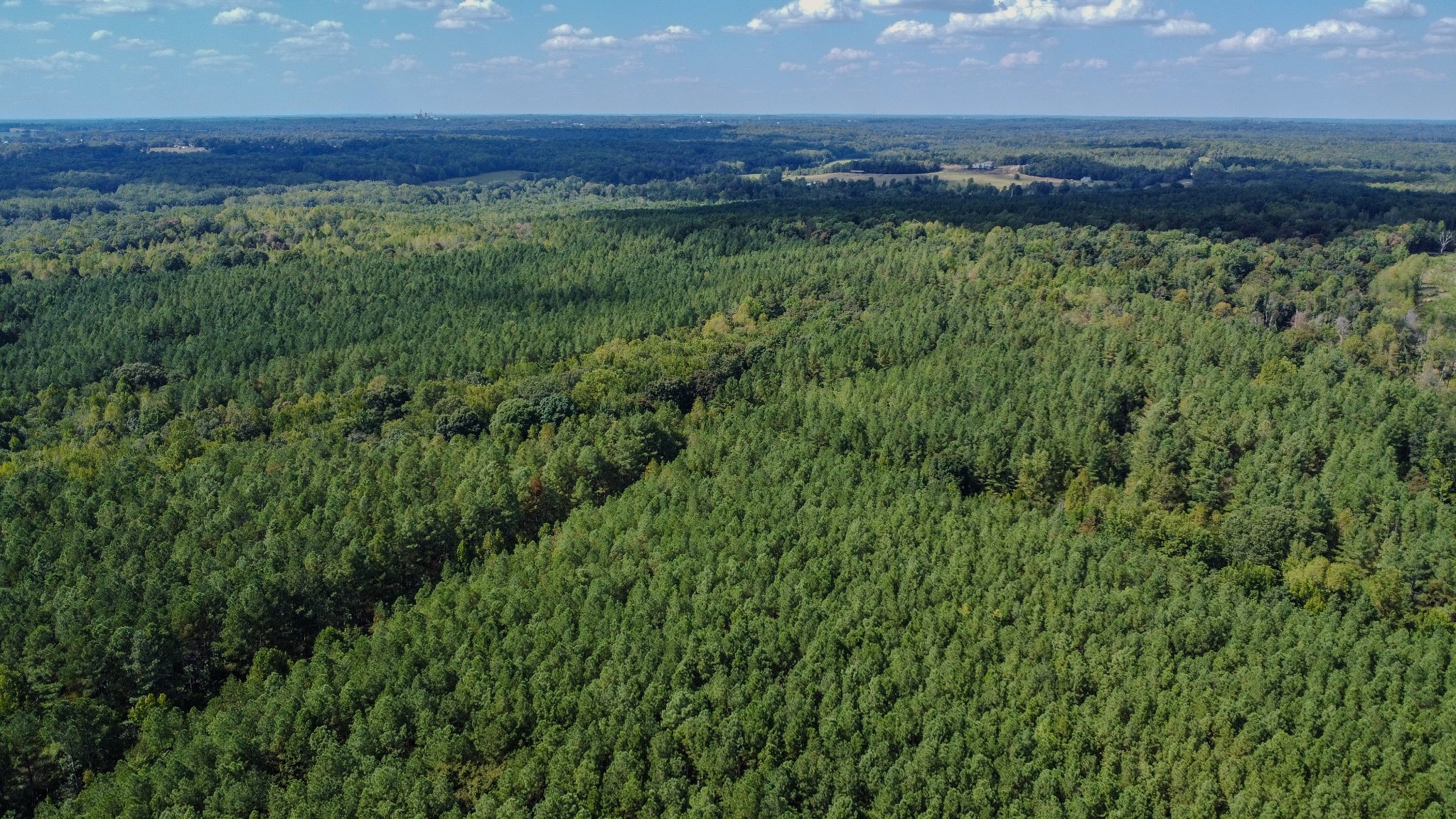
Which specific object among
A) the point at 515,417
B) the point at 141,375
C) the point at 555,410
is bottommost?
the point at 515,417

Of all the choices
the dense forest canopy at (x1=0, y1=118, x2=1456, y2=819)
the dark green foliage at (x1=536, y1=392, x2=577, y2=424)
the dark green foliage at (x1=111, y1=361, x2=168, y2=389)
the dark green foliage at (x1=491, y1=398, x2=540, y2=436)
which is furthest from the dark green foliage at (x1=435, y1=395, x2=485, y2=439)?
the dark green foliage at (x1=111, y1=361, x2=168, y2=389)

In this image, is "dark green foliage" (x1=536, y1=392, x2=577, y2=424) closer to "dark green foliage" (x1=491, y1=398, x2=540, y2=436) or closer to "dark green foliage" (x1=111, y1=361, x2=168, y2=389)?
"dark green foliage" (x1=491, y1=398, x2=540, y2=436)

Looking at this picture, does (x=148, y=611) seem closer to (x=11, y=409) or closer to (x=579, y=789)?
(x=579, y=789)

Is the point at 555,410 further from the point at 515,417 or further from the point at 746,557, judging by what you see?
the point at 746,557

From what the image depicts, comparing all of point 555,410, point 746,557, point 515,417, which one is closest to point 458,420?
point 515,417

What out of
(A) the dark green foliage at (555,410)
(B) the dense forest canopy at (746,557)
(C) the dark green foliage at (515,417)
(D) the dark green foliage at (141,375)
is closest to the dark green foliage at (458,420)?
(B) the dense forest canopy at (746,557)

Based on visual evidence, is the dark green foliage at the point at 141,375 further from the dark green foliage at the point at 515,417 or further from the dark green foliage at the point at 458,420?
the dark green foliage at the point at 515,417

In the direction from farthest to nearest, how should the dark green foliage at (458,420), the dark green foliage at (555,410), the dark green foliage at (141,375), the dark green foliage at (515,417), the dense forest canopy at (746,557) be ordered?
1. the dark green foliage at (141,375)
2. the dark green foliage at (555,410)
3. the dark green foliage at (458,420)
4. the dark green foliage at (515,417)
5. the dense forest canopy at (746,557)

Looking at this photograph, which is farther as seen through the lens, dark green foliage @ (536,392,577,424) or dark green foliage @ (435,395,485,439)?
dark green foliage @ (536,392,577,424)
